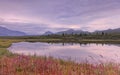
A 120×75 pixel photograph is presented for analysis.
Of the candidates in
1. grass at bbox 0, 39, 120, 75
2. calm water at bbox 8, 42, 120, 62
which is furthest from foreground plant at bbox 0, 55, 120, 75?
calm water at bbox 8, 42, 120, 62

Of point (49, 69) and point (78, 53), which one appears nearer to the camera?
point (49, 69)

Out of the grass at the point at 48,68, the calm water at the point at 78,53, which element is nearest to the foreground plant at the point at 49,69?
the grass at the point at 48,68

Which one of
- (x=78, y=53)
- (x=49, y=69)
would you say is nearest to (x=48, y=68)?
(x=49, y=69)

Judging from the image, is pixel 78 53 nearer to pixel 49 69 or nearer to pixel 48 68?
pixel 48 68

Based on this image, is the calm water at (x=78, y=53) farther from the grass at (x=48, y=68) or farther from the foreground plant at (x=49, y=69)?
the foreground plant at (x=49, y=69)

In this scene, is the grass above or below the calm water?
above

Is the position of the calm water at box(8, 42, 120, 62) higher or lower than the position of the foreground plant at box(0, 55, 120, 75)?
lower

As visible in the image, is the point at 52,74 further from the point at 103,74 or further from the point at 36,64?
the point at 36,64

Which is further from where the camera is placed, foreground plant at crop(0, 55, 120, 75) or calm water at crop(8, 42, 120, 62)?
calm water at crop(8, 42, 120, 62)

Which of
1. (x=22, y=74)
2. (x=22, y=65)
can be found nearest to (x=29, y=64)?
(x=22, y=65)

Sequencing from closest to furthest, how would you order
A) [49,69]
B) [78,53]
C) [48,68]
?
[49,69]
[48,68]
[78,53]

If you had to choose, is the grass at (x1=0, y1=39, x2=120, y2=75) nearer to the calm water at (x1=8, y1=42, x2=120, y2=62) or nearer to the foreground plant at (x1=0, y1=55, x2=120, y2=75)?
the foreground plant at (x1=0, y1=55, x2=120, y2=75)

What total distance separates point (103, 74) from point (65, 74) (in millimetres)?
1632

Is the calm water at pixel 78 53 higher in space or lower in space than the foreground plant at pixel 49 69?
lower
